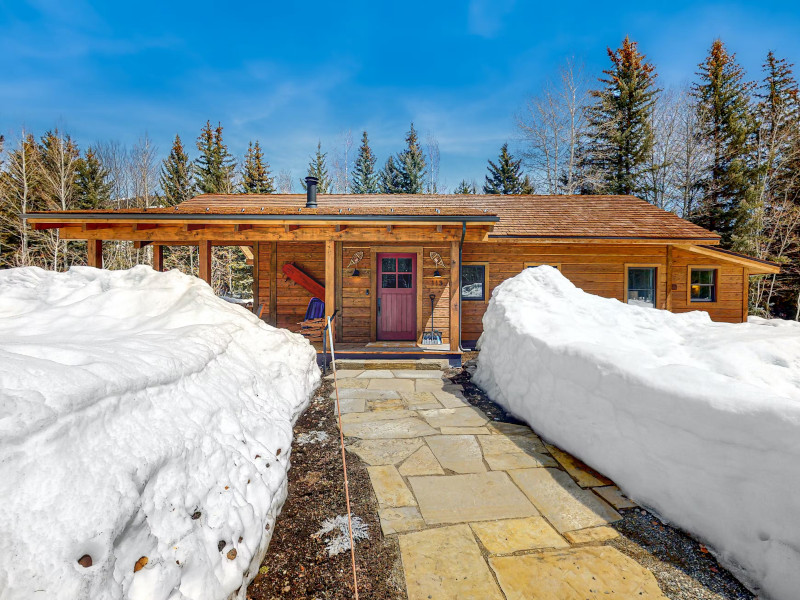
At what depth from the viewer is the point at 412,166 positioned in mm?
25000

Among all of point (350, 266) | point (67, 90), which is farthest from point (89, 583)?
point (67, 90)

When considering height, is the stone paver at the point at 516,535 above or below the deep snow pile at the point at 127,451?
below

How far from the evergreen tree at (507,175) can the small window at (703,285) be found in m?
15.6

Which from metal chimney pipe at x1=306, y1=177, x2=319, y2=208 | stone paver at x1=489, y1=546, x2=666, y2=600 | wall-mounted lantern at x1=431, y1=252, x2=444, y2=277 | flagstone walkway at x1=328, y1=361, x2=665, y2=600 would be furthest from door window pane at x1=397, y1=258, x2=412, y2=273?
stone paver at x1=489, y1=546, x2=666, y2=600

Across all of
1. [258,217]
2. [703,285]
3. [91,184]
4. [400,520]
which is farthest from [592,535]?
[91,184]

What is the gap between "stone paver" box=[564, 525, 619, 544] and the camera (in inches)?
80.4

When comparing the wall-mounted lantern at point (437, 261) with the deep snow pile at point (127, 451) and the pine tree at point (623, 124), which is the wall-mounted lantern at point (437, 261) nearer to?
the deep snow pile at point (127, 451)

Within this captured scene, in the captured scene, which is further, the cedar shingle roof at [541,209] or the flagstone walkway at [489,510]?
the cedar shingle roof at [541,209]

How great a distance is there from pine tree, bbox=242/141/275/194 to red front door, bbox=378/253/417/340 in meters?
19.6

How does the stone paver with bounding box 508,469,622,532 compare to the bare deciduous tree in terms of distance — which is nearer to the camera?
the stone paver with bounding box 508,469,622,532

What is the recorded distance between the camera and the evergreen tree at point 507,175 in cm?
2358

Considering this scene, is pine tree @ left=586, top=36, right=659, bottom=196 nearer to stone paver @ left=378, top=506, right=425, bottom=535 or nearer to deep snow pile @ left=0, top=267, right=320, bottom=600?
stone paver @ left=378, top=506, right=425, bottom=535

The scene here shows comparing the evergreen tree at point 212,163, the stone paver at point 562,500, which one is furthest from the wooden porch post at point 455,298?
the evergreen tree at point 212,163

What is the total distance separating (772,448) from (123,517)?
9.31 feet
